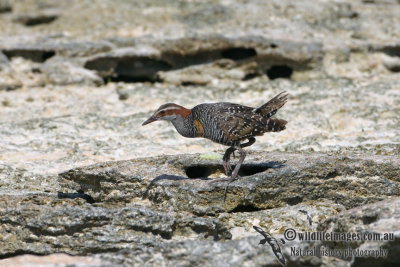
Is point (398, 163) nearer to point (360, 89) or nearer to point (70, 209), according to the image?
point (70, 209)

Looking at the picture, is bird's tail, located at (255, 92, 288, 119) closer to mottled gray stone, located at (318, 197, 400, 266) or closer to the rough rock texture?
the rough rock texture

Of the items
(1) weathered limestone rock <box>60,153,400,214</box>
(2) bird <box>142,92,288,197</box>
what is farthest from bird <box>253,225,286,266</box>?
(2) bird <box>142,92,288,197</box>

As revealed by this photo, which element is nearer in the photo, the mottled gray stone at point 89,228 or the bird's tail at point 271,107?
the mottled gray stone at point 89,228

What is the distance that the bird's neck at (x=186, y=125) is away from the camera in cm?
737

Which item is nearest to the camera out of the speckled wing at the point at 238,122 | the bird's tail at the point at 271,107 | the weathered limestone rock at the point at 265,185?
the weathered limestone rock at the point at 265,185

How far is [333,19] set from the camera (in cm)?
1405

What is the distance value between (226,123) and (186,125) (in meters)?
0.60

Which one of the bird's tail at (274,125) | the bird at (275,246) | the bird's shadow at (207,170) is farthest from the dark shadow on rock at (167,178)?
the bird at (275,246)

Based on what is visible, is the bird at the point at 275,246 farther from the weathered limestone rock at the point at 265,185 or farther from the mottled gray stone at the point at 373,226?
the weathered limestone rock at the point at 265,185

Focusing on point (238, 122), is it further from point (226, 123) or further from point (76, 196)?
point (76, 196)

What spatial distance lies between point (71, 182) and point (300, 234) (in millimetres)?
3036

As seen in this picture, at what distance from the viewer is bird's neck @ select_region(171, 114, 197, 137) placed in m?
7.37

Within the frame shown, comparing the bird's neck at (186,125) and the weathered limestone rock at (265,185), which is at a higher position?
the bird's neck at (186,125)

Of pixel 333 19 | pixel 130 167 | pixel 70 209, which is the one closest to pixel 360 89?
pixel 333 19
